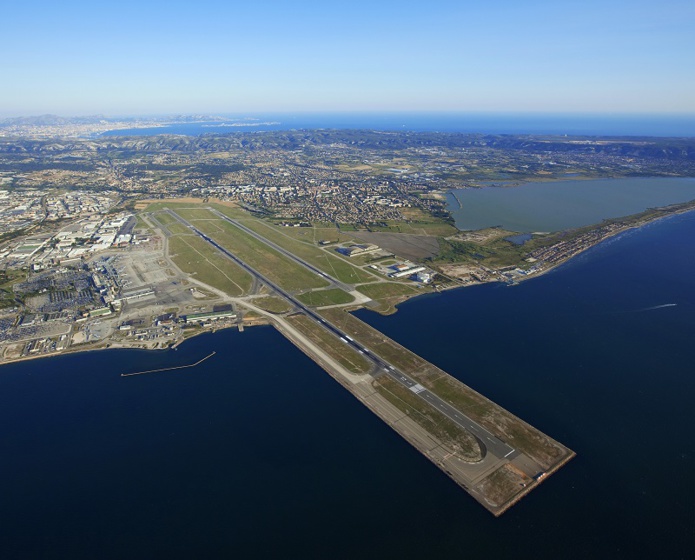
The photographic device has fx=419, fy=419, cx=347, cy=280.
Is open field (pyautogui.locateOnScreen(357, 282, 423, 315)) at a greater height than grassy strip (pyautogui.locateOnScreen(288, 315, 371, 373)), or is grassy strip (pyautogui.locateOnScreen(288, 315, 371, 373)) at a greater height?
open field (pyautogui.locateOnScreen(357, 282, 423, 315))

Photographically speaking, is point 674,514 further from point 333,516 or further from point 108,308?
point 108,308

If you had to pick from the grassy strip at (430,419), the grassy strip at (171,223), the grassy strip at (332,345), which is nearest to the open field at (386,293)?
the grassy strip at (332,345)

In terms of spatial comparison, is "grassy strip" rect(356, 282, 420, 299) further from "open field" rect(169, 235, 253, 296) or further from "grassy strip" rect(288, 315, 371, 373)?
"open field" rect(169, 235, 253, 296)

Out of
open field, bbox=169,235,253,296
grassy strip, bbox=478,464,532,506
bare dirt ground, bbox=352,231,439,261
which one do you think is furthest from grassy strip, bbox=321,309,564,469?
bare dirt ground, bbox=352,231,439,261

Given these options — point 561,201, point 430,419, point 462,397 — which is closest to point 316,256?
point 462,397

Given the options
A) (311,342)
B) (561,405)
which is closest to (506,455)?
(561,405)

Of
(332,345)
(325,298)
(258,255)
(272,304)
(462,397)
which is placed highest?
(258,255)

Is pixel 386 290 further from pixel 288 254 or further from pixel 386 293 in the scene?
pixel 288 254
